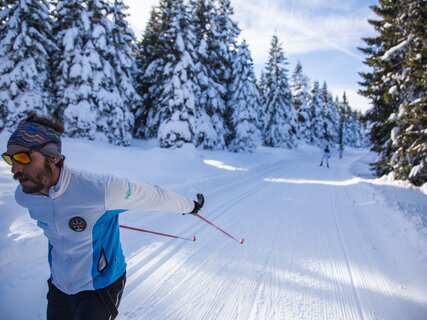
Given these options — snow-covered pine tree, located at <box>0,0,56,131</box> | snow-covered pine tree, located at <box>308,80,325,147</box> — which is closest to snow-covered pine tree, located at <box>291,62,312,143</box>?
snow-covered pine tree, located at <box>308,80,325,147</box>

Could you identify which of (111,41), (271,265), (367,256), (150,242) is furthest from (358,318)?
(111,41)

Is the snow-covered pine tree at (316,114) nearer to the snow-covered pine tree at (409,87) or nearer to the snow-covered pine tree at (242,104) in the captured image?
the snow-covered pine tree at (242,104)

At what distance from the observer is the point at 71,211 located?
1.75m

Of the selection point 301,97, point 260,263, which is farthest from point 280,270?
point 301,97

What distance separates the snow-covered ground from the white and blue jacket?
4.87ft

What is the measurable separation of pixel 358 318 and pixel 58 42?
69.4ft

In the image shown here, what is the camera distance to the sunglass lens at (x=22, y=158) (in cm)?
161

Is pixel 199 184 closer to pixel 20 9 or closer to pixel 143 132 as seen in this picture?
pixel 20 9

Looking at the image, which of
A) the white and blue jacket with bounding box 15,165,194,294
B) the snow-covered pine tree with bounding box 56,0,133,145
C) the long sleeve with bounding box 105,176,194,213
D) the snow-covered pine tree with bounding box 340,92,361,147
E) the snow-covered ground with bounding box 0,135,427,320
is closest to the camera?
the white and blue jacket with bounding box 15,165,194,294

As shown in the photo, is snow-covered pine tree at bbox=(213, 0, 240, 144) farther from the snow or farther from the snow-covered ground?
the snow-covered ground

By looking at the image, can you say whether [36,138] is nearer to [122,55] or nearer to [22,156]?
[22,156]

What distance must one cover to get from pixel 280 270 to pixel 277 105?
30.9 m

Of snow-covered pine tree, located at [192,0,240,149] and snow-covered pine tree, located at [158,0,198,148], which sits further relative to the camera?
snow-covered pine tree, located at [192,0,240,149]

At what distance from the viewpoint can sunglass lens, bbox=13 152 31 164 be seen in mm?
1613
